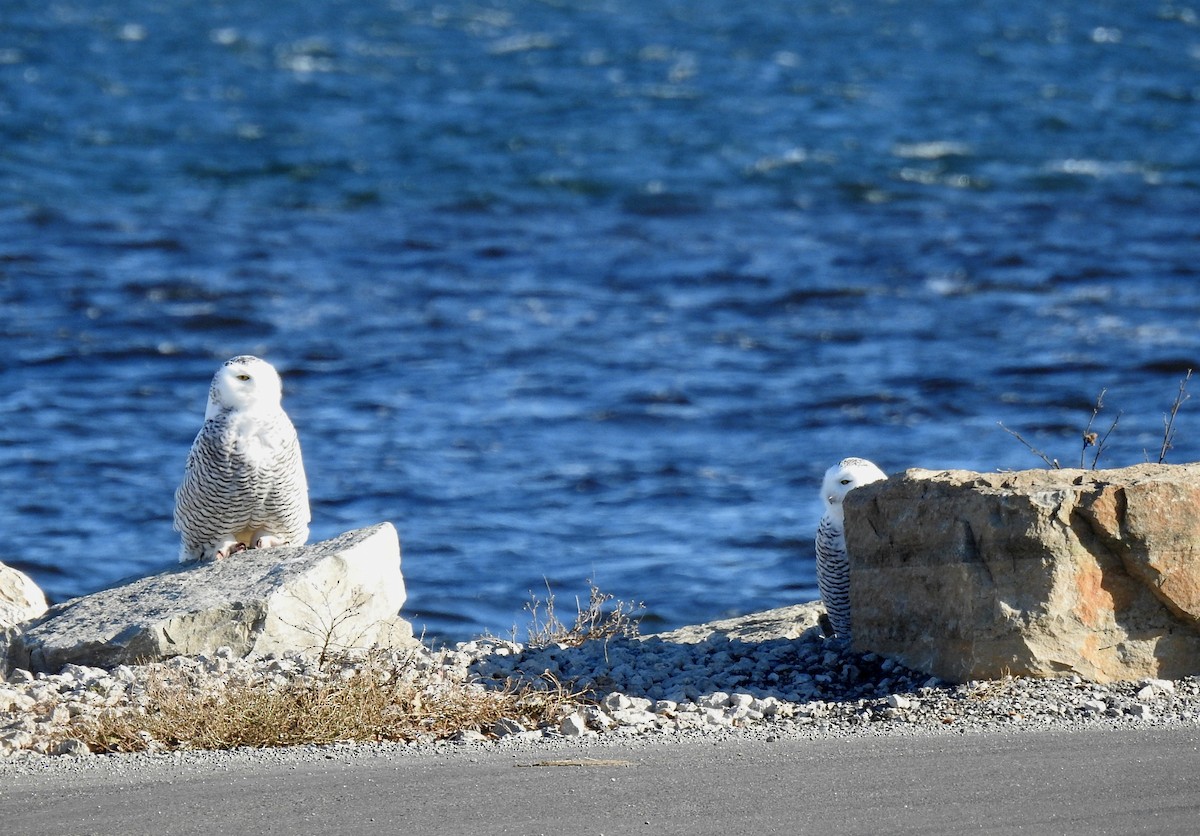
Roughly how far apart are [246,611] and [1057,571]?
3.41m

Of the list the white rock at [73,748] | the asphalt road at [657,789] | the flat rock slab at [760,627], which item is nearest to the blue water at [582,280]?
the flat rock slab at [760,627]

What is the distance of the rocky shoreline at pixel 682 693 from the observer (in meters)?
6.25

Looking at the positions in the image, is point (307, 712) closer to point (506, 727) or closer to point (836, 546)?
point (506, 727)

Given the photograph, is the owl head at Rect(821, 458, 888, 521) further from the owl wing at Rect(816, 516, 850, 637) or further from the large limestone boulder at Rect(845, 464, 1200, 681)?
the large limestone boulder at Rect(845, 464, 1200, 681)

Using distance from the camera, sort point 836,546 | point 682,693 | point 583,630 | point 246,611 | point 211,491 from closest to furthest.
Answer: point 682,693, point 246,611, point 836,546, point 211,491, point 583,630

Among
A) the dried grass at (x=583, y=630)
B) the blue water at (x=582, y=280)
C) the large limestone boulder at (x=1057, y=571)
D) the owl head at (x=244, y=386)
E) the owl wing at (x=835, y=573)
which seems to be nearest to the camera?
the large limestone boulder at (x=1057, y=571)

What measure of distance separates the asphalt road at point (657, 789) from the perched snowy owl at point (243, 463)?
6.87 ft

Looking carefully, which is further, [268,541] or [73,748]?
[268,541]

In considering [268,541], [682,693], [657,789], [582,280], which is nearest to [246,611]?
[268,541]

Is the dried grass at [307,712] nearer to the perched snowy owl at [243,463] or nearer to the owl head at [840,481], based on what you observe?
the perched snowy owl at [243,463]

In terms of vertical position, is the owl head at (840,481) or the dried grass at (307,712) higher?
the owl head at (840,481)

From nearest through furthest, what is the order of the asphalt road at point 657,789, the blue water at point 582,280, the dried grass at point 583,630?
the asphalt road at point 657,789
the dried grass at point 583,630
the blue water at point 582,280

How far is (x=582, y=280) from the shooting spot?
64.0 ft

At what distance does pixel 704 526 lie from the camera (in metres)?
13.0
